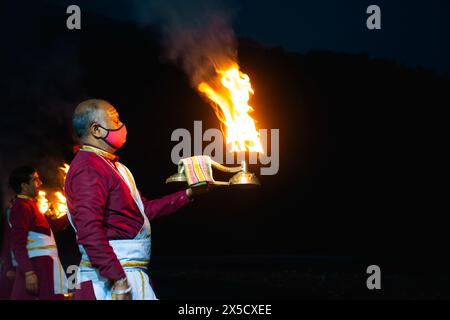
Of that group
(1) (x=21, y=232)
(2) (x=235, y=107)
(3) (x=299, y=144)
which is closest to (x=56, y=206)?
(1) (x=21, y=232)

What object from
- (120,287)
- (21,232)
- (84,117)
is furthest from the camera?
(21,232)

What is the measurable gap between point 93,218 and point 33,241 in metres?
2.53

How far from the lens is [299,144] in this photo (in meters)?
16.8

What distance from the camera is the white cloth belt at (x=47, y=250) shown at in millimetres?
5305

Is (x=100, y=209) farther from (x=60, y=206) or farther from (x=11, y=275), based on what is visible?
(x=11, y=275)

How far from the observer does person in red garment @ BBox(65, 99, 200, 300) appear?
2.99 metres

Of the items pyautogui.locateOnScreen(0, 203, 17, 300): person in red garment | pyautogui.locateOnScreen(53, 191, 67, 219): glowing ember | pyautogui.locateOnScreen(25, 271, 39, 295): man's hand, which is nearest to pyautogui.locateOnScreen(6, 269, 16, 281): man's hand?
pyautogui.locateOnScreen(0, 203, 17, 300): person in red garment

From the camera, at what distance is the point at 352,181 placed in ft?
51.1

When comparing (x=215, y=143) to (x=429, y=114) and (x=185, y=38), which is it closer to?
(x=185, y=38)

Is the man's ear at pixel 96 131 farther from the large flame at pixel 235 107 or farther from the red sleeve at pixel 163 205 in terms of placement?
the large flame at pixel 235 107

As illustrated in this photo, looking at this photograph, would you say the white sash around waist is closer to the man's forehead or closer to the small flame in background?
the man's forehead

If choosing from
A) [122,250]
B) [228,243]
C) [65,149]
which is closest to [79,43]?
[65,149]

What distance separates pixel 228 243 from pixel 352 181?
357 cm

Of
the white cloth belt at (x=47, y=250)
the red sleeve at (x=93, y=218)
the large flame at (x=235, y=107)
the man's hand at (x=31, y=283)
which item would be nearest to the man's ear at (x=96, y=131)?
the red sleeve at (x=93, y=218)
